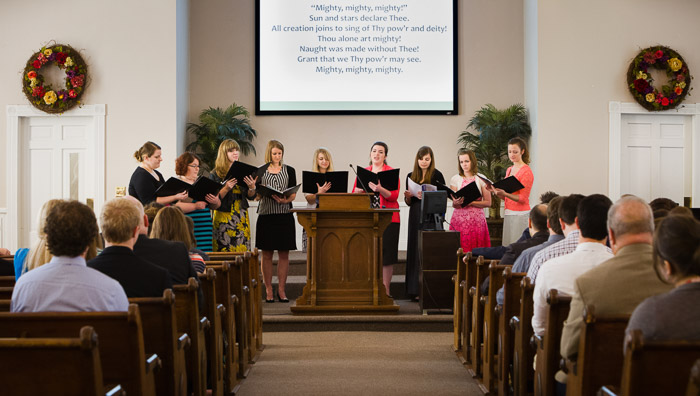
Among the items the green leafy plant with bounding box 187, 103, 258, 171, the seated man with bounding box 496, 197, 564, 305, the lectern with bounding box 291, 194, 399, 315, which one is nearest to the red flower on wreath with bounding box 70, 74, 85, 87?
the green leafy plant with bounding box 187, 103, 258, 171

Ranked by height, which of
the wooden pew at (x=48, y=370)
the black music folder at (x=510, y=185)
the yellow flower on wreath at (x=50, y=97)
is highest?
the yellow flower on wreath at (x=50, y=97)

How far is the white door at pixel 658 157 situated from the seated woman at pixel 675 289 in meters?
7.58

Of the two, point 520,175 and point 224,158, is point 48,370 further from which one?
point 520,175

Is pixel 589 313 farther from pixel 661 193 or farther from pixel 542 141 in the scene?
pixel 661 193

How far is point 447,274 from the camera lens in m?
6.03

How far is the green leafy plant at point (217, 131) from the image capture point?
8.90 meters

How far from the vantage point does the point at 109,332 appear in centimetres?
229

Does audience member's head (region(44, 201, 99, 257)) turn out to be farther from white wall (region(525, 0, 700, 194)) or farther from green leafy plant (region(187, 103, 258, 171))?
white wall (region(525, 0, 700, 194))

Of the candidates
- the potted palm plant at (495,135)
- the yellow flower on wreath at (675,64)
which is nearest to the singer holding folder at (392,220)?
the potted palm plant at (495,135)

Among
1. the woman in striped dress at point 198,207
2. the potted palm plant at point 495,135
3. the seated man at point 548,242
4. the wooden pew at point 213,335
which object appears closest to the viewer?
the wooden pew at point 213,335

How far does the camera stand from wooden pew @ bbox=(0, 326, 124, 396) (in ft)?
6.33

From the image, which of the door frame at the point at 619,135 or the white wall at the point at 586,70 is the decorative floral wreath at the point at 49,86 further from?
the door frame at the point at 619,135

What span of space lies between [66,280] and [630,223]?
193cm

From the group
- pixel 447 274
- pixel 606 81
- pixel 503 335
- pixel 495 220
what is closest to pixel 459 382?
pixel 503 335
